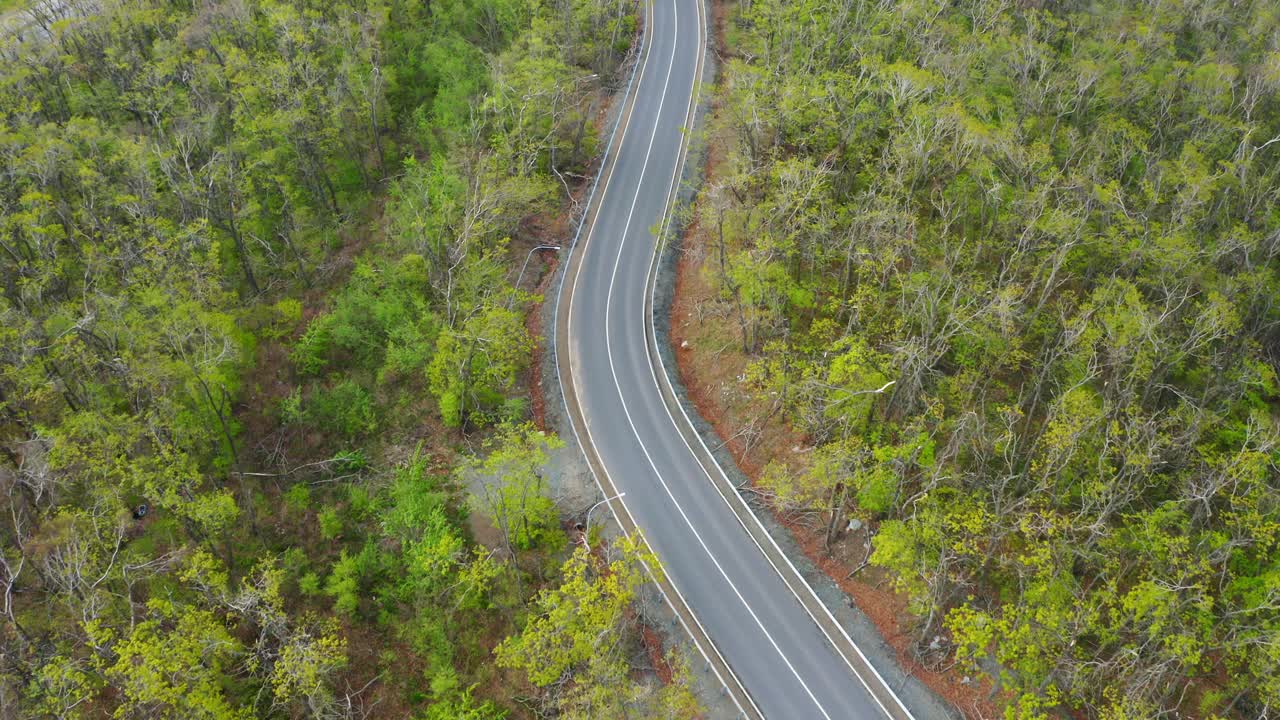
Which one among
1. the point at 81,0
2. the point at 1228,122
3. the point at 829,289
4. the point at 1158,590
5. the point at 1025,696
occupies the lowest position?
the point at 1025,696

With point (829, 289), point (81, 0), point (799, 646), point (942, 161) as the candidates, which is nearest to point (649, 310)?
point (829, 289)

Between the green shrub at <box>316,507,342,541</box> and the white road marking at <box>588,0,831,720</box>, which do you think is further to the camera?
the green shrub at <box>316,507,342,541</box>

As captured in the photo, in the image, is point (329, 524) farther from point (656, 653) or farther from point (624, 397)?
point (656, 653)

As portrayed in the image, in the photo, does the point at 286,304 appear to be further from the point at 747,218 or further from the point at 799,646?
the point at 799,646

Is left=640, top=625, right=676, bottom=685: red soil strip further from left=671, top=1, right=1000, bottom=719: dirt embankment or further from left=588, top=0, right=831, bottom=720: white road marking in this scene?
left=671, top=1, right=1000, bottom=719: dirt embankment

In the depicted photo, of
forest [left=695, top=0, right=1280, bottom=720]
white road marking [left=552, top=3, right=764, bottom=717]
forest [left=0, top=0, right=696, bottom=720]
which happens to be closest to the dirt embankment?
forest [left=695, top=0, right=1280, bottom=720]

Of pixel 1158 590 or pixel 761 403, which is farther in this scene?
pixel 761 403

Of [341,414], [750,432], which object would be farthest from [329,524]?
[750,432]
